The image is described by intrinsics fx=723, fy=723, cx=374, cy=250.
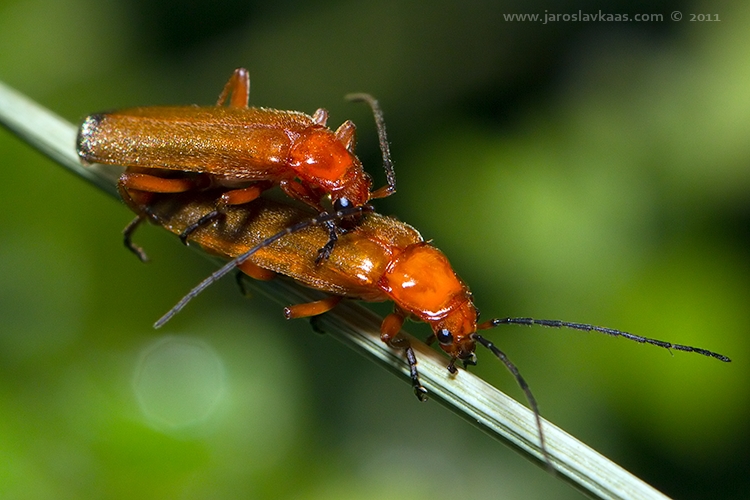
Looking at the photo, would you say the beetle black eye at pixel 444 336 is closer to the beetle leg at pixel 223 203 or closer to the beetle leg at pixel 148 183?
the beetle leg at pixel 223 203

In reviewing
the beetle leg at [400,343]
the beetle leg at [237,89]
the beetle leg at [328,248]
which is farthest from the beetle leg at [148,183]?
the beetle leg at [400,343]

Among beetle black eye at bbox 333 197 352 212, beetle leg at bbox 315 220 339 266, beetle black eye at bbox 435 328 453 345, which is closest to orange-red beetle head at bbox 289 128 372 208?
beetle black eye at bbox 333 197 352 212

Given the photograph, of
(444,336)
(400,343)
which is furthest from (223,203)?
(444,336)

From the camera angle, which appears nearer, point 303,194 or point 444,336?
point 444,336

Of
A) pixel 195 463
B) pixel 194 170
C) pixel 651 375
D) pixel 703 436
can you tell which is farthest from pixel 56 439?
pixel 703 436

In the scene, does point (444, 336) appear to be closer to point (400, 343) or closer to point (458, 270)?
point (400, 343)

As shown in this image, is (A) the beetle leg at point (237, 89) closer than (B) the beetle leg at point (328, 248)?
No

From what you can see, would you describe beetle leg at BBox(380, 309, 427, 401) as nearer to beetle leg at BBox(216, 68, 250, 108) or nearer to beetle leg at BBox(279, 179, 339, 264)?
beetle leg at BBox(279, 179, 339, 264)
